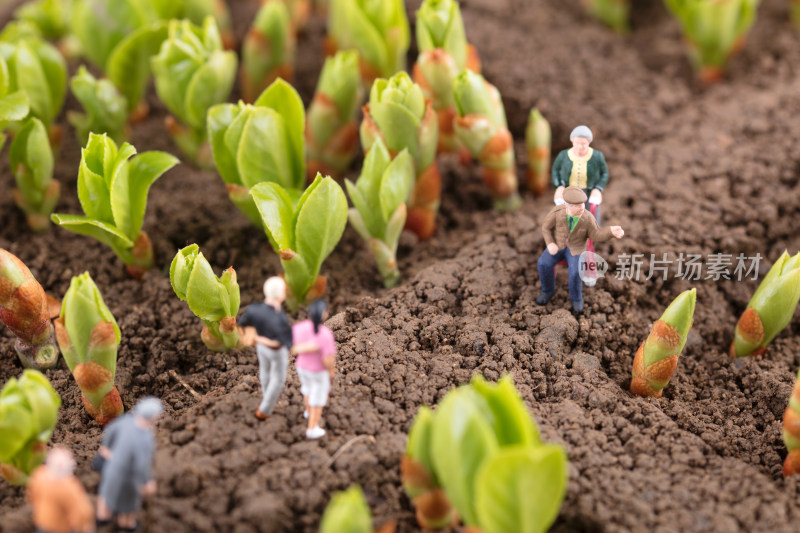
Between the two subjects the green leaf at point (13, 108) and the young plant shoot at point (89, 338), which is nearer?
the young plant shoot at point (89, 338)

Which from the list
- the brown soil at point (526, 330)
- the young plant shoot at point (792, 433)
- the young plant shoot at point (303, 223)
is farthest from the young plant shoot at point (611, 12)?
the young plant shoot at point (792, 433)

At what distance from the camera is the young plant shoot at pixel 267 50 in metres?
3.29

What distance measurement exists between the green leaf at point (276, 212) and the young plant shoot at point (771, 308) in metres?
1.34

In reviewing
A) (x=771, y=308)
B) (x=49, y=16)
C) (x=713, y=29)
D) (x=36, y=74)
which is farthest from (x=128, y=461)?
(x=713, y=29)

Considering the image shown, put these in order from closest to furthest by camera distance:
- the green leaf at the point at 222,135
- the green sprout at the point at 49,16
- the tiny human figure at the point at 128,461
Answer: the tiny human figure at the point at 128,461 → the green leaf at the point at 222,135 → the green sprout at the point at 49,16

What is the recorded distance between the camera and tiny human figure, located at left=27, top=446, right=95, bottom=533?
1650mm

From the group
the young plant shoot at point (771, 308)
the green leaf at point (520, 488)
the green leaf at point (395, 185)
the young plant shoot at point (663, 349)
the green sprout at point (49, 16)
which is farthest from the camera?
the green sprout at point (49, 16)

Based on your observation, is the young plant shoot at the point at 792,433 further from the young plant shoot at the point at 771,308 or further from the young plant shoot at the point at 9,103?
the young plant shoot at the point at 9,103

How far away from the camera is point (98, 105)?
295 centimetres

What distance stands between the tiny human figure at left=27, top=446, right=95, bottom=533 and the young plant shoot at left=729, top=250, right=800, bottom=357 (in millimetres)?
1841

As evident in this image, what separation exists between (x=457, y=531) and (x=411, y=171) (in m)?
1.14

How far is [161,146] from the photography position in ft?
11.1

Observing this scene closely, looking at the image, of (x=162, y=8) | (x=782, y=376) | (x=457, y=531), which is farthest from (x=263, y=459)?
(x=162, y=8)

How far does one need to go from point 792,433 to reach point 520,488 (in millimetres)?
823
